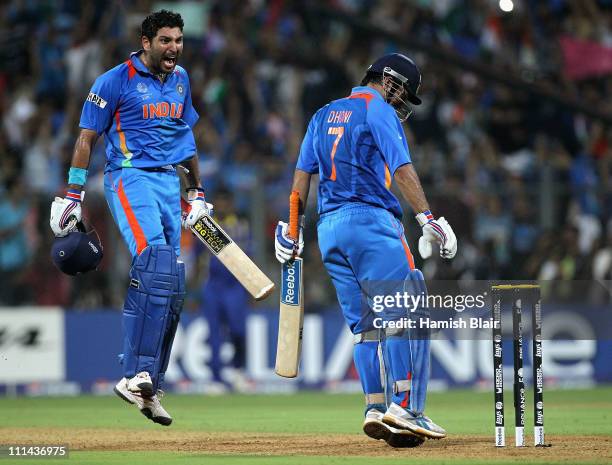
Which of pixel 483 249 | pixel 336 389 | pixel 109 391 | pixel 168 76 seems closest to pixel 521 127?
pixel 483 249

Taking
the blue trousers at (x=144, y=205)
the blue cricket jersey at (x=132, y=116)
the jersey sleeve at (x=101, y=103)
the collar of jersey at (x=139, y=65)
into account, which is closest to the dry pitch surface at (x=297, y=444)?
the blue trousers at (x=144, y=205)

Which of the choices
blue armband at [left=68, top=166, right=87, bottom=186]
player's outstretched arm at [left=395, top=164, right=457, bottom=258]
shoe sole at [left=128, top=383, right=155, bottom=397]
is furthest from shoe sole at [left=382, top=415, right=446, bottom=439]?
blue armband at [left=68, top=166, right=87, bottom=186]

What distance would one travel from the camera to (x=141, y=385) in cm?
791

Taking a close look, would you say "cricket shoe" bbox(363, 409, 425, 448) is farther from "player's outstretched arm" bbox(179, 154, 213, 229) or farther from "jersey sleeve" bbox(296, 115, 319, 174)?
"player's outstretched arm" bbox(179, 154, 213, 229)

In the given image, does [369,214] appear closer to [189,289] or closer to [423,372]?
[423,372]

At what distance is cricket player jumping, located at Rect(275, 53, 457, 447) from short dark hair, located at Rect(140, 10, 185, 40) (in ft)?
3.90

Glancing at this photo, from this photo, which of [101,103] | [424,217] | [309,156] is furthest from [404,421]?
[101,103]

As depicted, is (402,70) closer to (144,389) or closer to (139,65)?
(139,65)

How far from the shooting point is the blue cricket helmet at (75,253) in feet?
26.6

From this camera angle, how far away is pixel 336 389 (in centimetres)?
1496

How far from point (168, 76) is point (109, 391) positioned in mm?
7370

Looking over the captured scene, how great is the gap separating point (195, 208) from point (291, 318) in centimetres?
114

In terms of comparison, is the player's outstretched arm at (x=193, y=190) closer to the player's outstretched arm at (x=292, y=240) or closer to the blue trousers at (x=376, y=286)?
the player's outstretched arm at (x=292, y=240)

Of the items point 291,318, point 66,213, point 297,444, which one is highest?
point 66,213
